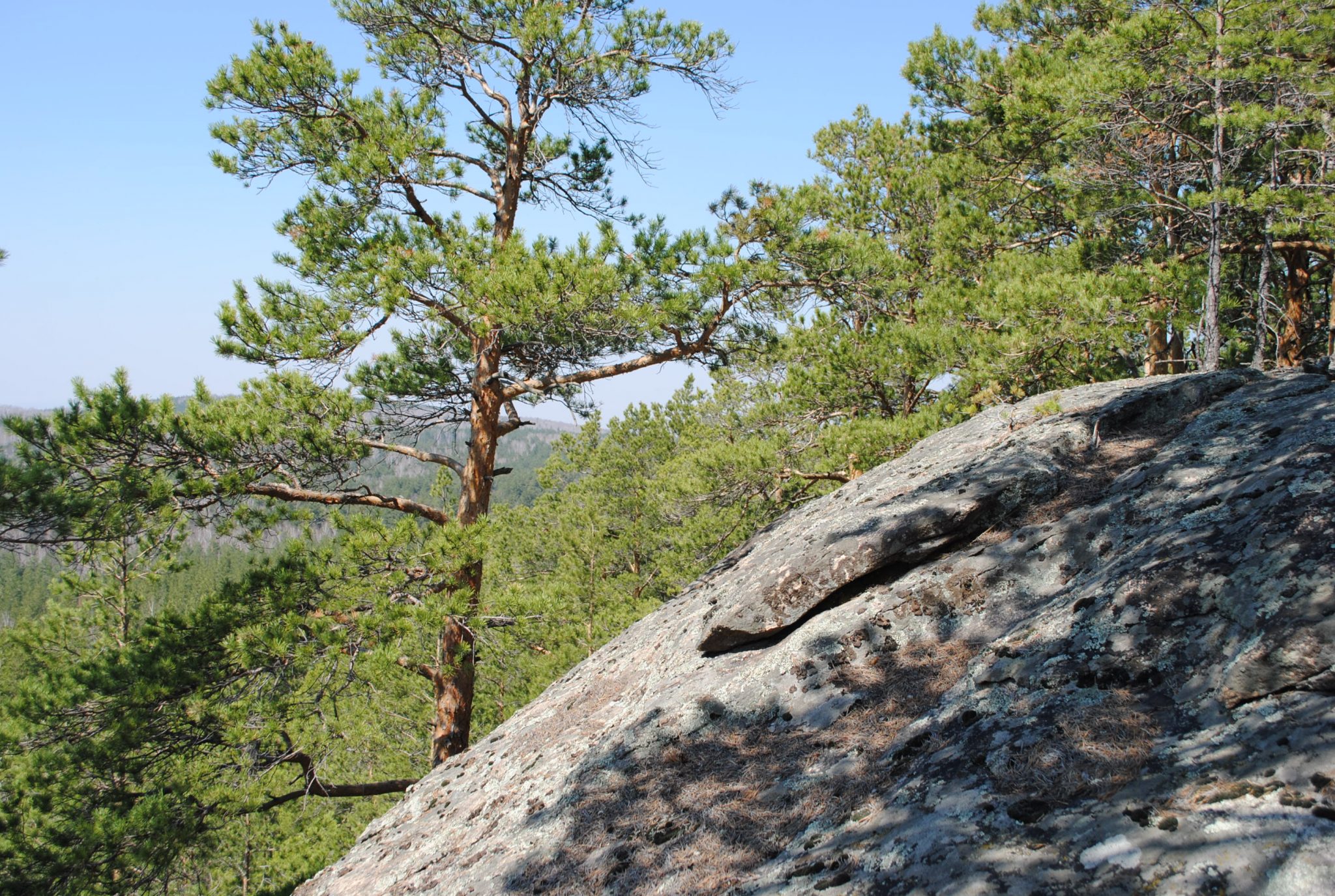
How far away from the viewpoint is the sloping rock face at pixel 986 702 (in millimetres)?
2307

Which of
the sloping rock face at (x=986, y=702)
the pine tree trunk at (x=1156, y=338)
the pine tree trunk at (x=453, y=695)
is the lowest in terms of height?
the pine tree trunk at (x=453, y=695)

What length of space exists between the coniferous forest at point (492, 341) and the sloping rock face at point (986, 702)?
7.43 ft

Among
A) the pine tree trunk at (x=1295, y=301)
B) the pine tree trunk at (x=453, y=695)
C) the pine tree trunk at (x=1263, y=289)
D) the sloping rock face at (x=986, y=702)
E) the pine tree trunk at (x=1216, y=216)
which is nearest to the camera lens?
the sloping rock face at (x=986, y=702)

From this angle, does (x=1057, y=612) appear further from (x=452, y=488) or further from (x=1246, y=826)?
(x=452, y=488)

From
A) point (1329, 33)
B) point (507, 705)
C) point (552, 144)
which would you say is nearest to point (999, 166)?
point (1329, 33)

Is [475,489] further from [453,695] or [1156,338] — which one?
[1156,338]

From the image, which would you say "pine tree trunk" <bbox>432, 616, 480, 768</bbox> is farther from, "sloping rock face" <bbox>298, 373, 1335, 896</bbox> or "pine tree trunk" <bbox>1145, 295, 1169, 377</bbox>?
"pine tree trunk" <bbox>1145, 295, 1169, 377</bbox>

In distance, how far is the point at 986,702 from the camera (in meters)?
3.36

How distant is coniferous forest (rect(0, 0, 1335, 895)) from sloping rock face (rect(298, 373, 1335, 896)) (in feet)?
7.43

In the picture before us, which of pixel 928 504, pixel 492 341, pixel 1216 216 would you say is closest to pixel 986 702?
pixel 928 504

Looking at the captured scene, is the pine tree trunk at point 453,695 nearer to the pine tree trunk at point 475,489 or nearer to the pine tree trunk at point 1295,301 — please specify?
the pine tree trunk at point 475,489

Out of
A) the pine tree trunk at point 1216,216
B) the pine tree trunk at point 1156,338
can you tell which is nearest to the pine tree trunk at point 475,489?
the pine tree trunk at point 1156,338

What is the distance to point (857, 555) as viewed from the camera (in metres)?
5.29

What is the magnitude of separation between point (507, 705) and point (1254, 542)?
16.4 metres
